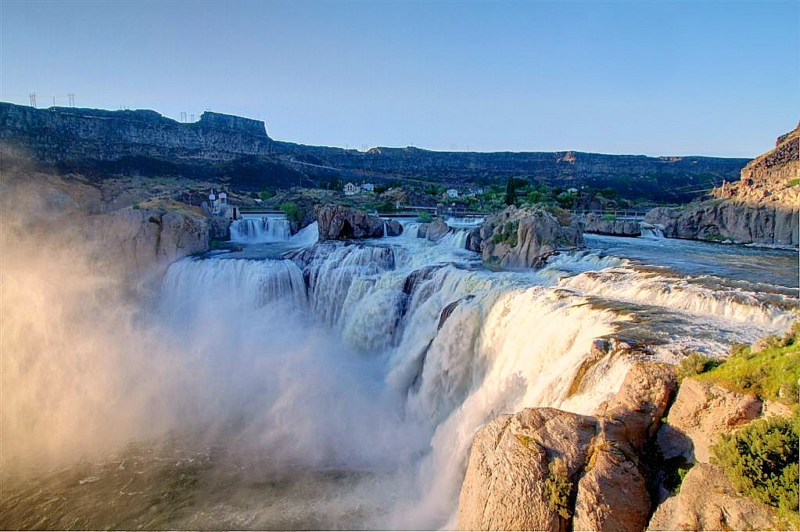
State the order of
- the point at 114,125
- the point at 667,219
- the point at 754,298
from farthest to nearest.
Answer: the point at 114,125
the point at 667,219
the point at 754,298

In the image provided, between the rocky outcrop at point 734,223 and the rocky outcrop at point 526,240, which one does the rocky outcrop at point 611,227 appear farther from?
the rocky outcrop at point 526,240

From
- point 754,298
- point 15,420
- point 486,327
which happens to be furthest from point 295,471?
point 754,298

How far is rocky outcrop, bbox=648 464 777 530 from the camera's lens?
4.45m

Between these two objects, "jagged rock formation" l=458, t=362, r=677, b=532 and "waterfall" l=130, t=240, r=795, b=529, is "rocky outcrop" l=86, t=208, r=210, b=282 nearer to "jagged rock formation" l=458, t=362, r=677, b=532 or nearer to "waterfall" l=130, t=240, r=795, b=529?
"waterfall" l=130, t=240, r=795, b=529

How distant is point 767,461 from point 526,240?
16.0 metres

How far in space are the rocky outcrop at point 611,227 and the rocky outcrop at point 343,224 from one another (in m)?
15.5

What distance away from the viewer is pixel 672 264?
1767 cm

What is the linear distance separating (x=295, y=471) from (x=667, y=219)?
32705 mm

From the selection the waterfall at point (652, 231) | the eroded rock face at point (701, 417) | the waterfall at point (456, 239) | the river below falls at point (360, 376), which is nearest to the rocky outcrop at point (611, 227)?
the waterfall at point (652, 231)

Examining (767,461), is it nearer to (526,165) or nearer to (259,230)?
(259,230)

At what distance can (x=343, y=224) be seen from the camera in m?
31.2

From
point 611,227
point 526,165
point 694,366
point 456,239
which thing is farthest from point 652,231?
point 526,165

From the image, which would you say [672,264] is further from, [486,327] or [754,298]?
[486,327]

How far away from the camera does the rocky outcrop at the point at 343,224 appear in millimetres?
30973
